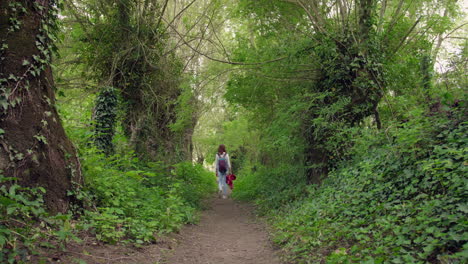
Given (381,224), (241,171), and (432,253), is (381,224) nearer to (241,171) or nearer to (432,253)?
(432,253)

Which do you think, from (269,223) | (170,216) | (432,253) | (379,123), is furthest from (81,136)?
(379,123)

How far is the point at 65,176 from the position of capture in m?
5.03

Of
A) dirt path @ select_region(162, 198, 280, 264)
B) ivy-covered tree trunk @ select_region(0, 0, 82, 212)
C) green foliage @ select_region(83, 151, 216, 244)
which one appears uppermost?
ivy-covered tree trunk @ select_region(0, 0, 82, 212)

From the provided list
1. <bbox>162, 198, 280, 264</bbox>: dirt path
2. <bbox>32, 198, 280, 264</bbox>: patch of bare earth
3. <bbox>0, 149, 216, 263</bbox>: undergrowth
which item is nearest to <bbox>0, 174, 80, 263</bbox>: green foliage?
<bbox>0, 149, 216, 263</bbox>: undergrowth

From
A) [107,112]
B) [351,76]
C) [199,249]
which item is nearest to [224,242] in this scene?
[199,249]

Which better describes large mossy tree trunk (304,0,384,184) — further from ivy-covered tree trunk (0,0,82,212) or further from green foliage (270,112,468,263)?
ivy-covered tree trunk (0,0,82,212)

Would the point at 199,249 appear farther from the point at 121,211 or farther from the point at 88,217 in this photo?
the point at 88,217

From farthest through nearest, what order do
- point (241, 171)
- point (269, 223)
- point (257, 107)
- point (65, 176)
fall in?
point (241, 171) → point (257, 107) → point (269, 223) → point (65, 176)

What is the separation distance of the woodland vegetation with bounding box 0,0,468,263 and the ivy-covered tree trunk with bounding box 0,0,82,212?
0.06 ft

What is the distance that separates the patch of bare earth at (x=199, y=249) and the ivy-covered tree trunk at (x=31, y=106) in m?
1.04

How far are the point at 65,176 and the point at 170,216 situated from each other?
105 inches

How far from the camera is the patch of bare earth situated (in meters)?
4.15

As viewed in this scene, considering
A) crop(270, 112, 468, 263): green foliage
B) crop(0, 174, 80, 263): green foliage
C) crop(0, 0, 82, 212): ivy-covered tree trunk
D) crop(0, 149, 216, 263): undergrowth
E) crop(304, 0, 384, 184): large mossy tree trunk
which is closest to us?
crop(0, 174, 80, 263): green foliage

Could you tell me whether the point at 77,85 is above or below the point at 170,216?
above
